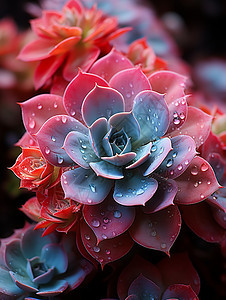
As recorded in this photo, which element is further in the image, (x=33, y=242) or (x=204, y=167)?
(x=33, y=242)

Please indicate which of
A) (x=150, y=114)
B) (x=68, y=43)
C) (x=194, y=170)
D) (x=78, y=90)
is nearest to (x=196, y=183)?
(x=194, y=170)

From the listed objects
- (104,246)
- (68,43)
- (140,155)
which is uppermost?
(68,43)

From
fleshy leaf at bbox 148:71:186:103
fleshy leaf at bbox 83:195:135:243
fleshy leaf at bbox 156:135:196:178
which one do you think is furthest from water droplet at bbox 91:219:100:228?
fleshy leaf at bbox 148:71:186:103

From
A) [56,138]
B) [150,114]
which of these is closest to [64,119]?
[56,138]

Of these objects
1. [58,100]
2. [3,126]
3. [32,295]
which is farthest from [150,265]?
[3,126]

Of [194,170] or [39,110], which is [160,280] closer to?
[194,170]

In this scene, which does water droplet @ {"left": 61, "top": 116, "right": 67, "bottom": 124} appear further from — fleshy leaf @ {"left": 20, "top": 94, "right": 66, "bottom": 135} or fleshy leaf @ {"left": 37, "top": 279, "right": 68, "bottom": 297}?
fleshy leaf @ {"left": 37, "top": 279, "right": 68, "bottom": 297}

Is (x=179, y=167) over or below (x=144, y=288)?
over
